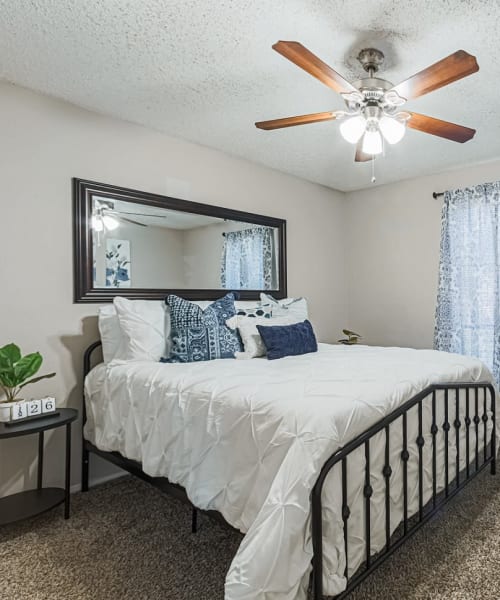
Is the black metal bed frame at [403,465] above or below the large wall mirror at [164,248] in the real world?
below

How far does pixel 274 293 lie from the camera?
156 inches

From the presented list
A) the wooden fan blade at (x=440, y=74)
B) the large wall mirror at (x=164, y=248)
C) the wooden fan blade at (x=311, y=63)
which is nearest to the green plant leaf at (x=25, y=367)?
the large wall mirror at (x=164, y=248)

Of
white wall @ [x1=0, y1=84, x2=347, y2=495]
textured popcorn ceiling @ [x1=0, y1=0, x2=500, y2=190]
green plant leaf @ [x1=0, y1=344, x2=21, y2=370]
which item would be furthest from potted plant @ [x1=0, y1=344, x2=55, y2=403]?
textured popcorn ceiling @ [x1=0, y1=0, x2=500, y2=190]

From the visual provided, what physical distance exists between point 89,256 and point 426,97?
236 cm

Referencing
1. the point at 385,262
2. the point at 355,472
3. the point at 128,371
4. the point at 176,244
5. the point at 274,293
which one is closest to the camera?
the point at 355,472

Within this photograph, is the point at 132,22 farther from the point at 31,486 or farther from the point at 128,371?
the point at 31,486

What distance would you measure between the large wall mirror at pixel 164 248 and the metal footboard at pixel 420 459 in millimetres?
1931

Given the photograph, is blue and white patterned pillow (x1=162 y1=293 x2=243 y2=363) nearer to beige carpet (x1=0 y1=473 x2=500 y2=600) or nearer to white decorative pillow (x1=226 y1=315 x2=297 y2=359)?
white decorative pillow (x1=226 y1=315 x2=297 y2=359)

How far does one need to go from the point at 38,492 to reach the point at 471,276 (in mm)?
3835

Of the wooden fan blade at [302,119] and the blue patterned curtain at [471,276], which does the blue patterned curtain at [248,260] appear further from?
the blue patterned curtain at [471,276]

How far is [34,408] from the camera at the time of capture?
2188mm

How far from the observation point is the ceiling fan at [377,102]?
1.75 m

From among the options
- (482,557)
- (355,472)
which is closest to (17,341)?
(355,472)

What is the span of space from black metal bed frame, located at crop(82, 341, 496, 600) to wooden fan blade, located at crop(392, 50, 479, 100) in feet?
4.49
